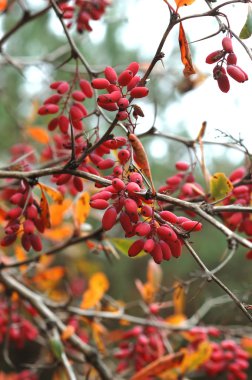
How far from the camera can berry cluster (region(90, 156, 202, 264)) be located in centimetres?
91

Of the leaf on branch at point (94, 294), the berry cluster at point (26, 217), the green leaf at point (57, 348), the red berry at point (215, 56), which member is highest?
the red berry at point (215, 56)

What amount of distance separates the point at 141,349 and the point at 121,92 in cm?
123

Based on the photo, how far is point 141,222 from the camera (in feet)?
3.07

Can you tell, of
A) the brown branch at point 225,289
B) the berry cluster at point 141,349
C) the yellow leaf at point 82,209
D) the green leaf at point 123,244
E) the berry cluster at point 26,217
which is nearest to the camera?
the brown branch at point 225,289

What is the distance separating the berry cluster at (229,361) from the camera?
6.49 ft

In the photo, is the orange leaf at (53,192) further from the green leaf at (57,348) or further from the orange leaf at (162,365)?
the orange leaf at (162,365)

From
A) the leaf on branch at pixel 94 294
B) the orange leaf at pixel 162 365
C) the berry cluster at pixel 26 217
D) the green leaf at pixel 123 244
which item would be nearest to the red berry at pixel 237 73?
the berry cluster at pixel 26 217

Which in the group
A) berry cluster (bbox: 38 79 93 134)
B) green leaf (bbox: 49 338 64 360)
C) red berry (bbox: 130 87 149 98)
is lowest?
green leaf (bbox: 49 338 64 360)

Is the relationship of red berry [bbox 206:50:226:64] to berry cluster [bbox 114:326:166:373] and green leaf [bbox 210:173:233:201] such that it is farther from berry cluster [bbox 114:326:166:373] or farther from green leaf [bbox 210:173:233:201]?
berry cluster [bbox 114:326:166:373]

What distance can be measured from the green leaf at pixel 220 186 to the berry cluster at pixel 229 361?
3.14ft

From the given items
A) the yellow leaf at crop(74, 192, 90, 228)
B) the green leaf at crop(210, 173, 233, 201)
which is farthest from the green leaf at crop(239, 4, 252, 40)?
the yellow leaf at crop(74, 192, 90, 228)

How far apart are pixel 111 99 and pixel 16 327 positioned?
1.52 metres

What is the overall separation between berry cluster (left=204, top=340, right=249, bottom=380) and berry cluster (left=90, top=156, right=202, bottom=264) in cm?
117

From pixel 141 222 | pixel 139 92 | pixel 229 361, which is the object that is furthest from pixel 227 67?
pixel 229 361
